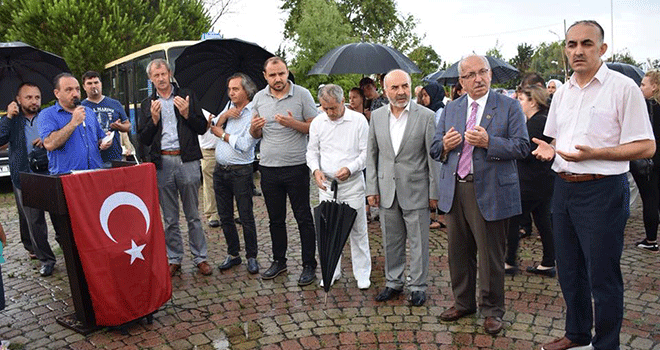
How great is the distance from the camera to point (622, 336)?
4098 millimetres

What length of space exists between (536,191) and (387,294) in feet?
5.91

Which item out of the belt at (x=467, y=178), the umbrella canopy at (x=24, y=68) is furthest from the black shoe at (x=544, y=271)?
the umbrella canopy at (x=24, y=68)

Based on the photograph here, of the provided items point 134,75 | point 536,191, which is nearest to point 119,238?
point 536,191

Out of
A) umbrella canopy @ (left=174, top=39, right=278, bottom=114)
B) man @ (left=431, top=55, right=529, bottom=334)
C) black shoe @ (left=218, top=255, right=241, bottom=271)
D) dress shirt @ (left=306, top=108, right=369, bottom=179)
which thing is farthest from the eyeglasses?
black shoe @ (left=218, top=255, right=241, bottom=271)

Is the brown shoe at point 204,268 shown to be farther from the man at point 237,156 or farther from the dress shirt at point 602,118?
the dress shirt at point 602,118

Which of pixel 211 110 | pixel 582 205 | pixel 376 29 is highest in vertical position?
pixel 376 29

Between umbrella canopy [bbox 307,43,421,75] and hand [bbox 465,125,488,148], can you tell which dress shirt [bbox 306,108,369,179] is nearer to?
hand [bbox 465,125,488,148]

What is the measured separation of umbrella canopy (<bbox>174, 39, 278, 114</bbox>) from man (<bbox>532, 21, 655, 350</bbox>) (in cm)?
346

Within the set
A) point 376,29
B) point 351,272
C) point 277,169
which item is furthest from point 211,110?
point 376,29

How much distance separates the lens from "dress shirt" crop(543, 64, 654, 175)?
336 cm

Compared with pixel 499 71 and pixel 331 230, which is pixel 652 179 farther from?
pixel 499 71

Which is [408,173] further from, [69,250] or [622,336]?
[69,250]

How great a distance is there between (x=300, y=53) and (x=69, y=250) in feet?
107

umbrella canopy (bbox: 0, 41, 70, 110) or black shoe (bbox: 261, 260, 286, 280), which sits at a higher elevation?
umbrella canopy (bbox: 0, 41, 70, 110)
